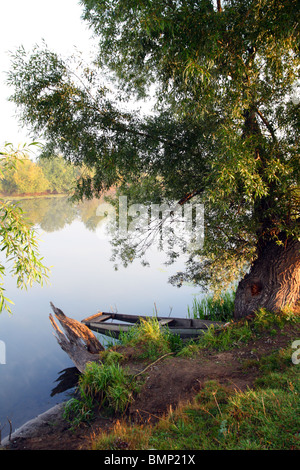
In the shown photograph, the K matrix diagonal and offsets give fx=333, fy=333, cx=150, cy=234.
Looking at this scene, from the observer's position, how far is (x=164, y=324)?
28.6ft

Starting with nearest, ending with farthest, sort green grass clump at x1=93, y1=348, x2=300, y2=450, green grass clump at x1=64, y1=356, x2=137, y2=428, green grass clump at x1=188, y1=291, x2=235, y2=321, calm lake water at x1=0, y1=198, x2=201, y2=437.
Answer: green grass clump at x1=93, y1=348, x2=300, y2=450 → green grass clump at x1=64, y1=356, x2=137, y2=428 → calm lake water at x1=0, y1=198, x2=201, y2=437 → green grass clump at x1=188, y1=291, x2=235, y2=321

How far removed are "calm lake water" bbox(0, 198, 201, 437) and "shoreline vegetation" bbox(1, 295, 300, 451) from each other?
170 centimetres

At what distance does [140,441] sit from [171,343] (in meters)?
3.96

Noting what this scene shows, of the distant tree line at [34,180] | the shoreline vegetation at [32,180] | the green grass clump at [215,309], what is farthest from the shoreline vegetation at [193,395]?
the distant tree line at [34,180]

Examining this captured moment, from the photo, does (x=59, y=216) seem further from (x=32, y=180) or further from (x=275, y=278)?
(x=275, y=278)

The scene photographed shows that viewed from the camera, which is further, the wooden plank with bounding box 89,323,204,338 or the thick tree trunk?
the wooden plank with bounding box 89,323,204,338

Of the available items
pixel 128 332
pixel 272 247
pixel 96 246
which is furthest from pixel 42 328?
pixel 96 246

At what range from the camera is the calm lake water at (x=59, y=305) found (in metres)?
7.85

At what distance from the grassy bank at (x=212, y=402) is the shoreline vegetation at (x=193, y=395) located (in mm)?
11

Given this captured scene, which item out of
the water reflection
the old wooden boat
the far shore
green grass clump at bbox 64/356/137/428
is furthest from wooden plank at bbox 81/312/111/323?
the far shore

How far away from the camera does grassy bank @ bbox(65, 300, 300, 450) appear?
10.7 ft

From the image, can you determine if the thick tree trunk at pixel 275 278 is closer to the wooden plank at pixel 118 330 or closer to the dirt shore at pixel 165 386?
the dirt shore at pixel 165 386

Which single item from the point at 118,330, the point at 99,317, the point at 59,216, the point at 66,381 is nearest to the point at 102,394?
the point at 66,381

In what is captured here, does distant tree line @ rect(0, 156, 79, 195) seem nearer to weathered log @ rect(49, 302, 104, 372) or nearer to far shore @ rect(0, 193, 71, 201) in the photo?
far shore @ rect(0, 193, 71, 201)
